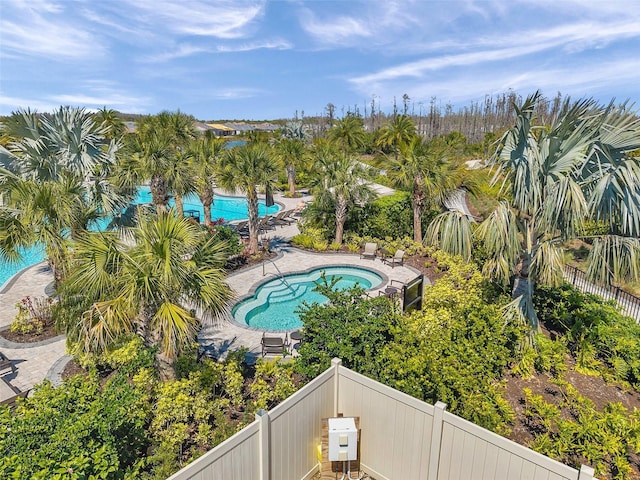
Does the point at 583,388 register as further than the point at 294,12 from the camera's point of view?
No

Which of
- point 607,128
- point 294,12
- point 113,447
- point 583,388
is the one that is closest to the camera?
point 113,447

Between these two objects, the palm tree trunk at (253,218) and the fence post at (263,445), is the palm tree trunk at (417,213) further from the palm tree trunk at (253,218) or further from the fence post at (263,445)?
the fence post at (263,445)

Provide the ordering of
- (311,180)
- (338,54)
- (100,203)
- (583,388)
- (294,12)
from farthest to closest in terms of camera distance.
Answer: (338,54) < (311,180) < (294,12) < (100,203) < (583,388)

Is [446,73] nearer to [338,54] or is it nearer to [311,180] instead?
[338,54]

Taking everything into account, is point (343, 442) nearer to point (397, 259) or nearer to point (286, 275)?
point (286, 275)

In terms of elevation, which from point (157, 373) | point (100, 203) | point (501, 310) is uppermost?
point (100, 203)

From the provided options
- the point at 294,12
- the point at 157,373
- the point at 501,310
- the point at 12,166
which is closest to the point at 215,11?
the point at 294,12

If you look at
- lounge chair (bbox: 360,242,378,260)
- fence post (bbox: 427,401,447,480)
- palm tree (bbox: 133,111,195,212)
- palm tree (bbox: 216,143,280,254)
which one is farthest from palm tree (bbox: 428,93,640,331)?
palm tree (bbox: 133,111,195,212)

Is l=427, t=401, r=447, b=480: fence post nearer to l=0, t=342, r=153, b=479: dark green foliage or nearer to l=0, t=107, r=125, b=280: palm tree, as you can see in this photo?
l=0, t=342, r=153, b=479: dark green foliage
